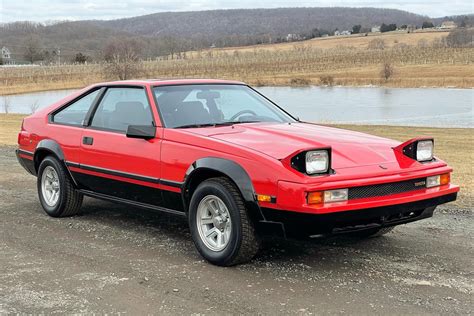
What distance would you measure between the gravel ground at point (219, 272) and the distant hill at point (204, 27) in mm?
129318

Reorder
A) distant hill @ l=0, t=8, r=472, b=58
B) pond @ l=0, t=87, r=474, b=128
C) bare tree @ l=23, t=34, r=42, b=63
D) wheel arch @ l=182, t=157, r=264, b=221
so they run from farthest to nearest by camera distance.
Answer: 1. distant hill @ l=0, t=8, r=472, b=58
2. bare tree @ l=23, t=34, r=42, b=63
3. pond @ l=0, t=87, r=474, b=128
4. wheel arch @ l=182, t=157, r=264, b=221

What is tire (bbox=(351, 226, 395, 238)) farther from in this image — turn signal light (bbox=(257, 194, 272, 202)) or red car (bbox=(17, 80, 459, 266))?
turn signal light (bbox=(257, 194, 272, 202))

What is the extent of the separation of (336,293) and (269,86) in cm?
5585

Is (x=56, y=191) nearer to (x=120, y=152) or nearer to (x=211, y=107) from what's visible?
(x=120, y=152)

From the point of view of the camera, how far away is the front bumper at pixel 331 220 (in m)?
4.32

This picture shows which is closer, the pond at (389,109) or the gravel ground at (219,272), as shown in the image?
the gravel ground at (219,272)

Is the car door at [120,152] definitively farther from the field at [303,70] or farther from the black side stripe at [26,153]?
the field at [303,70]

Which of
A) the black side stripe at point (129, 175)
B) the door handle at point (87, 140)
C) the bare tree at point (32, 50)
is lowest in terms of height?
the black side stripe at point (129, 175)

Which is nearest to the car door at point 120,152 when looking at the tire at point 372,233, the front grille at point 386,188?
the front grille at point 386,188

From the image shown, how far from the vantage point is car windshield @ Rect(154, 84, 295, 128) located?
5.55 m

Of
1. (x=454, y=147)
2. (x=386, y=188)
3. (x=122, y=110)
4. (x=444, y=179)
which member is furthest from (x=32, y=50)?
(x=386, y=188)

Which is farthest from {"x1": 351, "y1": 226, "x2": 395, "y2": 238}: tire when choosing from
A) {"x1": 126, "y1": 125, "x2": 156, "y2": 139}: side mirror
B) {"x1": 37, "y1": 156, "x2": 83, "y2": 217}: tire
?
{"x1": 37, "y1": 156, "x2": 83, "y2": 217}: tire

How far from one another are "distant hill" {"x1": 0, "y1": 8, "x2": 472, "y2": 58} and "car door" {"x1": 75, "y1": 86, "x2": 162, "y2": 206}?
422ft

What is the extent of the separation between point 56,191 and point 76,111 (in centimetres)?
94
